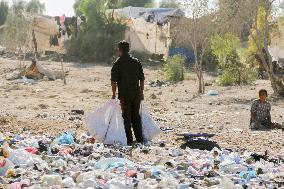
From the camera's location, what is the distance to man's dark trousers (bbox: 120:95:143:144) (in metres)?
7.94

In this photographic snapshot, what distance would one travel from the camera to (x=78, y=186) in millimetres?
5340

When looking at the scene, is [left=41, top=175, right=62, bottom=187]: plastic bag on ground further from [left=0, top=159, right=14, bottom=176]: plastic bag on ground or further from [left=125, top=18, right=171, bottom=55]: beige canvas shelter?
[left=125, top=18, right=171, bottom=55]: beige canvas shelter

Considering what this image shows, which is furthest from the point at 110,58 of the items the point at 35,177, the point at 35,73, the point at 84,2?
the point at 35,177

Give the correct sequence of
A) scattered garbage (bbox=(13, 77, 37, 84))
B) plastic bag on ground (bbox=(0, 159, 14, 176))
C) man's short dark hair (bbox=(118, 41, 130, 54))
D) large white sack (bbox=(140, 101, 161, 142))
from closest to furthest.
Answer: plastic bag on ground (bbox=(0, 159, 14, 176))
man's short dark hair (bbox=(118, 41, 130, 54))
large white sack (bbox=(140, 101, 161, 142))
scattered garbage (bbox=(13, 77, 37, 84))

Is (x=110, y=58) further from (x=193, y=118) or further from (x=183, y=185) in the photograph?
(x=183, y=185)

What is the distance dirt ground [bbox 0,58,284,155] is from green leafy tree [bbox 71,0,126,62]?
6976 mm

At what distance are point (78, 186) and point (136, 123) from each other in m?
2.77

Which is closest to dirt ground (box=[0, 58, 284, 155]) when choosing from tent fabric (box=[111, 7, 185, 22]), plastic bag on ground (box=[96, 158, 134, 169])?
plastic bag on ground (box=[96, 158, 134, 169])

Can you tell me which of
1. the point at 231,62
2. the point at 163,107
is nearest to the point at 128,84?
the point at 163,107

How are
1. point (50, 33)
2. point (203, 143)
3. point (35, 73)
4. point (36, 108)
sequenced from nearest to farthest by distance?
point (203, 143) → point (36, 108) → point (35, 73) → point (50, 33)

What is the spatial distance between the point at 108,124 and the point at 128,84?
632 mm

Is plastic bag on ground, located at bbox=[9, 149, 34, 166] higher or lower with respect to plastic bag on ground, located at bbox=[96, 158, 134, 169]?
higher

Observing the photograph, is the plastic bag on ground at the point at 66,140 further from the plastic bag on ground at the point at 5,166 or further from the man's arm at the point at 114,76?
the plastic bag on ground at the point at 5,166

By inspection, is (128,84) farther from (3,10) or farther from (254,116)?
(3,10)
